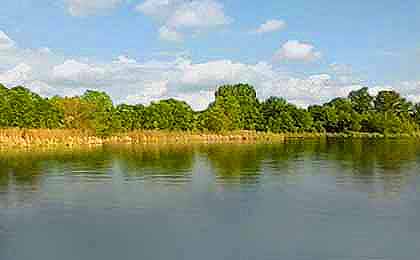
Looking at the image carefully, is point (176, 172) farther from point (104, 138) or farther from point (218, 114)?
point (218, 114)

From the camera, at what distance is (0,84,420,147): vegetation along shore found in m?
51.3

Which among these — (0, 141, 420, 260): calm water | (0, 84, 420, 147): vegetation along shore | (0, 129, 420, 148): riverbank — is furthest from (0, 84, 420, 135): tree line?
(0, 141, 420, 260): calm water

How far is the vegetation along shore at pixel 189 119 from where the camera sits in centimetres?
5134

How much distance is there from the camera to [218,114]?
74.7m

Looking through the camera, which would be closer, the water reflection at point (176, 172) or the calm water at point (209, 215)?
the calm water at point (209, 215)

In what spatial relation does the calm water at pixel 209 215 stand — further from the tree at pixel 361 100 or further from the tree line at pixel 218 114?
the tree at pixel 361 100

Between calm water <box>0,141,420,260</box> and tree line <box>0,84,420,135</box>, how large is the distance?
32.5 m

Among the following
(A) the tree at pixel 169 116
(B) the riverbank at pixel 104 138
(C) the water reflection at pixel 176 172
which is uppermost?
(A) the tree at pixel 169 116

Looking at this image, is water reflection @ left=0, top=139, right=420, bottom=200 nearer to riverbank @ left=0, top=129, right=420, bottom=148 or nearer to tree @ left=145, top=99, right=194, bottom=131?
riverbank @ left=0, top=129, right=420, bottom=148

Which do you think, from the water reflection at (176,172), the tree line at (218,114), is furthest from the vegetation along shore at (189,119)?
the water reflection at (176,172)

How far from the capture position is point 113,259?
957 cm

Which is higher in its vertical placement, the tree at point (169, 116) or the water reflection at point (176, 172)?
the tree at point (169, 116)

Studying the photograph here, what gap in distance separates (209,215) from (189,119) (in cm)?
6019

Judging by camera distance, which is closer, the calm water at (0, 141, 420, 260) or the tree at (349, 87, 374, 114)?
the calm water at (0, 141, 420, 260)
